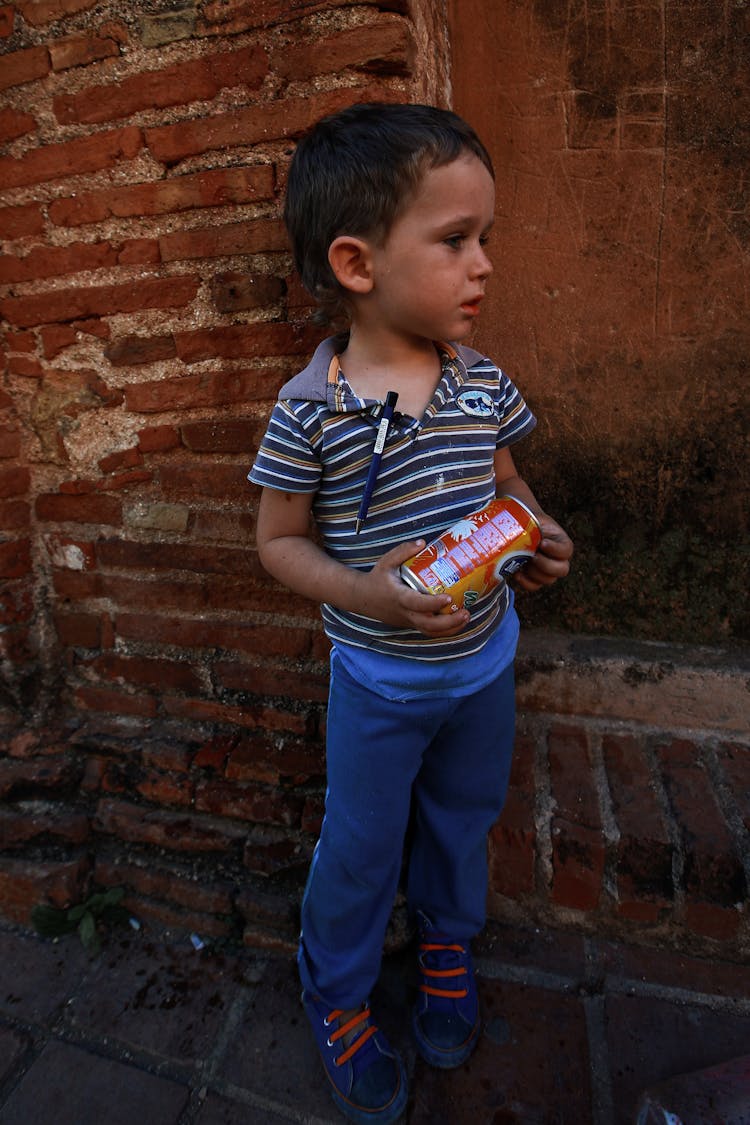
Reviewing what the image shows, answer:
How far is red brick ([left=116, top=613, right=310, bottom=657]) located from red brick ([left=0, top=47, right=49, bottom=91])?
1.25 meters

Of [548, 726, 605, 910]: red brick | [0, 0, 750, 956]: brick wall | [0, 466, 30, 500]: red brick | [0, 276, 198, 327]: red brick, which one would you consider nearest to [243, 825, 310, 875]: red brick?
[0, 0, 750, 956]: brick wall

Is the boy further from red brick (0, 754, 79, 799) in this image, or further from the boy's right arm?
red brick (0, 754, 79, 799)

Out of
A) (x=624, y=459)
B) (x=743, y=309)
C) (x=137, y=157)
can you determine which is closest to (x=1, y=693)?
(x=137, y=157)

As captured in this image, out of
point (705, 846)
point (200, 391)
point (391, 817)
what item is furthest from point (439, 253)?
point (705, 846)

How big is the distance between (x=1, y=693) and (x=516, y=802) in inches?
54.5

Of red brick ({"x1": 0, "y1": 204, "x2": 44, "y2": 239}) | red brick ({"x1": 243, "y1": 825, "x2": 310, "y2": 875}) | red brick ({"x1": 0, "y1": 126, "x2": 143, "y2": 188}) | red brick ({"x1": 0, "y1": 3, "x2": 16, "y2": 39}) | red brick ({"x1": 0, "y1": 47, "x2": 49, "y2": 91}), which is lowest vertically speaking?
red brick ({"x1": 243, "y1": 825, "x2": 310, "y2": 875})

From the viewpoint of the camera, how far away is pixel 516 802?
5.46ft

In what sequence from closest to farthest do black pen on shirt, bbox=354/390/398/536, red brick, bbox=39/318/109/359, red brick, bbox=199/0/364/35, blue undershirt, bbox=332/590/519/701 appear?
black pen on shirt, bbox=354/390/398/536 → blue undershirt, bbox=332/590/519/701 → red brick, bbox=199/0/364/35 → red brick, bbox=39/318/109/359

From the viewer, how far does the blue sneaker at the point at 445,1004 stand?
1.38m

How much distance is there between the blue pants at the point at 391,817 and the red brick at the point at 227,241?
89 centimetres

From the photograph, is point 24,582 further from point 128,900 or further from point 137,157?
point 137,157

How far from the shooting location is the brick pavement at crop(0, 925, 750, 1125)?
4.34 feet

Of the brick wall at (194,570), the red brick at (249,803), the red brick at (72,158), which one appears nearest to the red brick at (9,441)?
the brick wall at (194,570)

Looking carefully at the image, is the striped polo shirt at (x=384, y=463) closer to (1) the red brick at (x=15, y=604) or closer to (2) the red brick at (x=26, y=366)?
(2) the red brick at (x=26, y=366)
